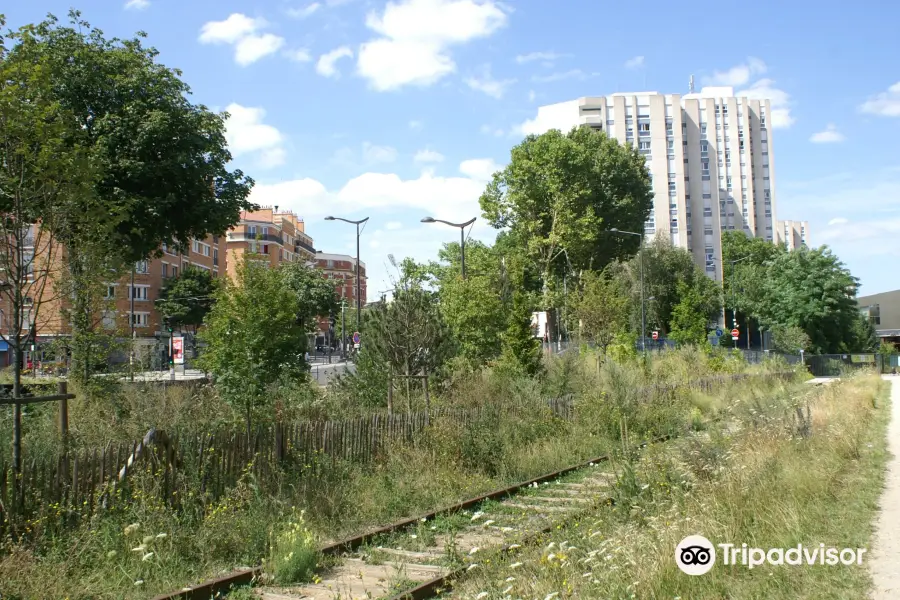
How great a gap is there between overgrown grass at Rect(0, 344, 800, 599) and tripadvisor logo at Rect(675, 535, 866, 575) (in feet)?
A: 13.2

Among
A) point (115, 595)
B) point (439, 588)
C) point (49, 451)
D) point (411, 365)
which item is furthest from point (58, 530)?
point (411, 365)

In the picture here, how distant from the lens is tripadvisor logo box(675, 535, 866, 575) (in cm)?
595

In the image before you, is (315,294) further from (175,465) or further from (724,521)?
(724,521)

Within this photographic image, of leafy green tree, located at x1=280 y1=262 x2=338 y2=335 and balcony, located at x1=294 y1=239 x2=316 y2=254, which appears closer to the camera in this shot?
leafy green tree, located at x1=280 y1=262 x2=338 y2=335

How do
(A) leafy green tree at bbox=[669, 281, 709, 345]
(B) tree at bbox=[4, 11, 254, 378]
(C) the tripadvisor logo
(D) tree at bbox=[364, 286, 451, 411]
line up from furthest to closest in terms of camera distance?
1. (A) leafy green tree at bbox=[669, 281, 709, 345]
2. (B) tree at bbox=[4, 11, 254, 378]
3. (D) tree at bbox=[364, 286, 451, 411]
4. (C) the tripadvisor logo

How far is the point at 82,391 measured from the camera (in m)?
13.1

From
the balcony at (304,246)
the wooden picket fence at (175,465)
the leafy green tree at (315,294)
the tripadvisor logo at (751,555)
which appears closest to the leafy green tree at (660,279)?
the leafy green tree at (315,294)

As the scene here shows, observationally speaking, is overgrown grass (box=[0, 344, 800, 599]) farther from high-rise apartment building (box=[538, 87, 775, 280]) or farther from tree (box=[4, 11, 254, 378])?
high-rise apartment building (box=[538, 87, 775, 280])

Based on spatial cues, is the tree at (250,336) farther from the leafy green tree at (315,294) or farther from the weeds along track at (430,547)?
the leafy green tree at (315,294)

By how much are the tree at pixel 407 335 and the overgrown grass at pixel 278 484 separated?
3.45ft

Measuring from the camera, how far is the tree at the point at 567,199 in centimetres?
4941

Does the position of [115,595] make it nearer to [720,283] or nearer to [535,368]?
[535,368]

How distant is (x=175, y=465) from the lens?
8680mm

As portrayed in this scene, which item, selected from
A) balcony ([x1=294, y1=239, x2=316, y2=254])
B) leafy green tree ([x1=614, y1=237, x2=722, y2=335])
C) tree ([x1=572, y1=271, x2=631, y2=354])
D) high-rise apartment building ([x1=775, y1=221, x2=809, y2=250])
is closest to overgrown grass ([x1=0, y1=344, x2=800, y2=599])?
tree ([x1=572, y1=271, x2=631, y2=354])
